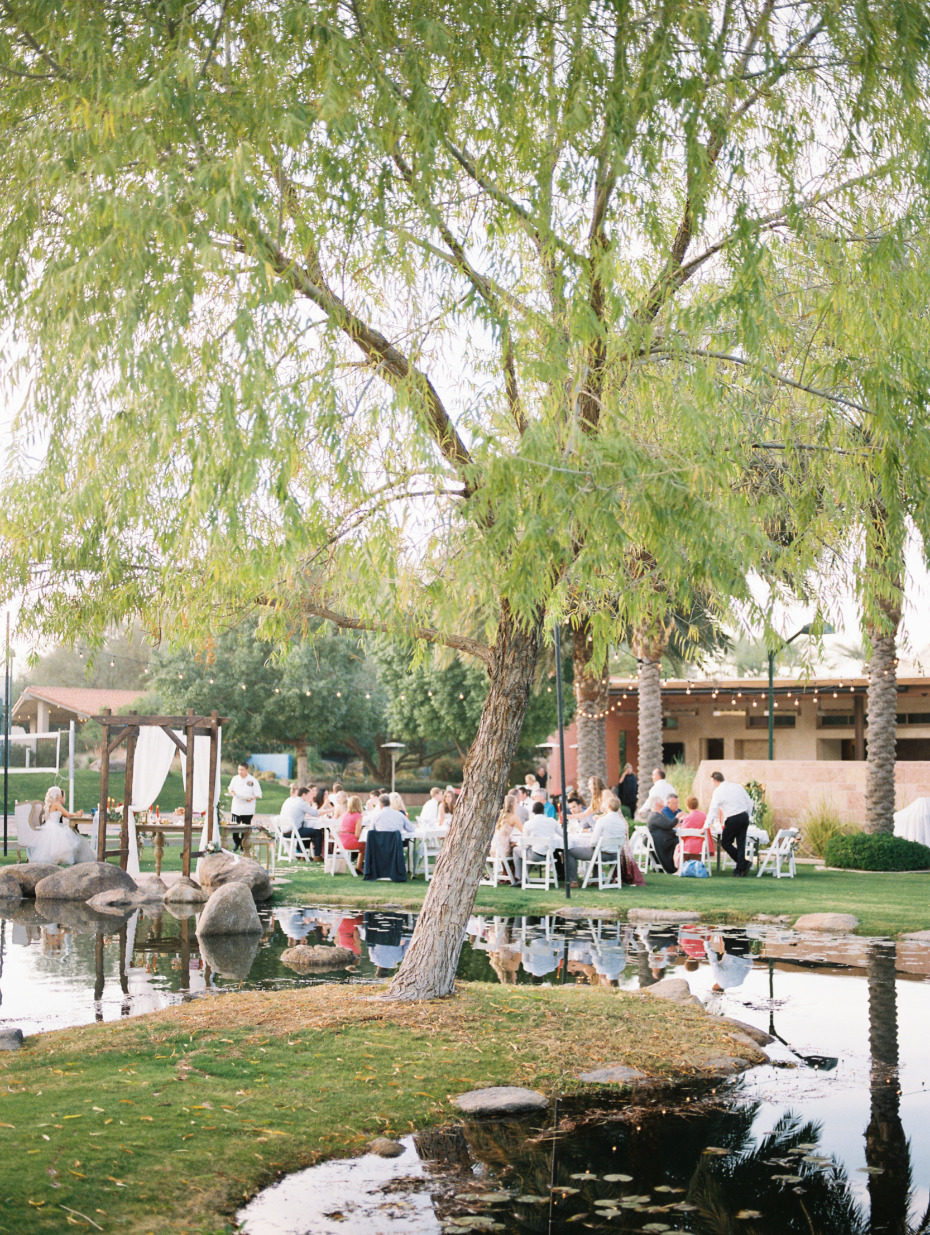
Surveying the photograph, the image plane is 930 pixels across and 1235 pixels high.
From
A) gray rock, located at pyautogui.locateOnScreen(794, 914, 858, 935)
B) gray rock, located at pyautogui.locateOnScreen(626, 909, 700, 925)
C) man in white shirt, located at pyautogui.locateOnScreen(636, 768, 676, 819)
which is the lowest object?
gray rock, located at pyautogui.locateOnScreen(626, 909, 700, 925)

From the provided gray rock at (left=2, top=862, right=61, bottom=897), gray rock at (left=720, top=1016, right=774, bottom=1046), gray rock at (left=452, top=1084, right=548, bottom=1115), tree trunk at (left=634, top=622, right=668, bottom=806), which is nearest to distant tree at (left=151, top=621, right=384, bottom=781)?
tree trunk at (left=634, top=622, right=668, bottom=806)

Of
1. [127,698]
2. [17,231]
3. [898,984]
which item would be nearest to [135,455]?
[17,231]

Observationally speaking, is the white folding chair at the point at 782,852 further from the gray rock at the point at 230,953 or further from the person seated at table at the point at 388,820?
the gray rock at the point at 230,953

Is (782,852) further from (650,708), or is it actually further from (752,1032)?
(752,1032)

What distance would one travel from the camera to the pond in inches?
178

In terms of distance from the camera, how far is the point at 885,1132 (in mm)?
5465

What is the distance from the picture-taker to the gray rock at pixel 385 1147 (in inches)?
203

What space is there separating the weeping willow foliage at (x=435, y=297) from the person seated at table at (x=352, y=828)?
1078 cm

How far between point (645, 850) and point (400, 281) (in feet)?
40.7

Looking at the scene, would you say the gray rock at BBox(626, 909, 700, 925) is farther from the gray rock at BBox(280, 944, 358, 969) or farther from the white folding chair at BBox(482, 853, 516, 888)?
the gray rock at BBox(280, 944, 358, 969)

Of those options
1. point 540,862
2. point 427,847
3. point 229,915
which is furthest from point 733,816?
point 229,915

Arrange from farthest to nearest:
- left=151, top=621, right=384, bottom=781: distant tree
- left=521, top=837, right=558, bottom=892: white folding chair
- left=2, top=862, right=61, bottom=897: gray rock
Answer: left=151, top=621, right=384, bottom=781: distant tree, left=521, top=837, right=558, bottom=892: white folding chair, left=2, top=862, right=61, bottom=897: gray rock

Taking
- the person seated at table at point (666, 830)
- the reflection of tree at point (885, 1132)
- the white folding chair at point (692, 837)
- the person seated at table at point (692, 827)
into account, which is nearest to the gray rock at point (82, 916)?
the reflection of tree at point (885, 1132)

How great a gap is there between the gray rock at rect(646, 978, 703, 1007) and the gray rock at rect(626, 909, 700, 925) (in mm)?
4161
